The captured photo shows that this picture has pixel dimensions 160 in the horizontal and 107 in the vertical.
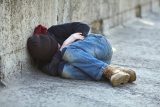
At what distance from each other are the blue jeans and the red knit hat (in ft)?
0.56

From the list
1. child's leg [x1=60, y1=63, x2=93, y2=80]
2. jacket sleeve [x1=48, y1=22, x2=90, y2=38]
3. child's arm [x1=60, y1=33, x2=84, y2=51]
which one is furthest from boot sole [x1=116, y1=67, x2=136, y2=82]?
jacket sleeve [x1=48, y1=22, x2=90, y2=38]

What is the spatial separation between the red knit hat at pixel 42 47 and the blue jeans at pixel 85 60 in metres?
0.17

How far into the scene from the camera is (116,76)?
13.8 ft

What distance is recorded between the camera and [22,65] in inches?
179

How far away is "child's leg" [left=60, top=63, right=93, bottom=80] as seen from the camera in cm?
448

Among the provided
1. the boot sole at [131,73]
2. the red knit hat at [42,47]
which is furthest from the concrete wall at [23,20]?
the boot sole at [131,73]

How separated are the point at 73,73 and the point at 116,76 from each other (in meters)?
0.49

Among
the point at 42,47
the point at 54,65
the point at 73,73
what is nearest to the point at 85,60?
the point at 73,73

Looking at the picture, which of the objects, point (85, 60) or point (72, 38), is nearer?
point (85, 60)

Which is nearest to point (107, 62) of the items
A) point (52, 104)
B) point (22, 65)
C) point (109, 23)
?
point (22, 65)

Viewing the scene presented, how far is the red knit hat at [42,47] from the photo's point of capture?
4.54 m

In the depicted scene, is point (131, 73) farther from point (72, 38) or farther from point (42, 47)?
point (42, 47)

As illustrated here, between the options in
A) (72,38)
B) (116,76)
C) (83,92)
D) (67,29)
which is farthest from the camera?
(67,29)

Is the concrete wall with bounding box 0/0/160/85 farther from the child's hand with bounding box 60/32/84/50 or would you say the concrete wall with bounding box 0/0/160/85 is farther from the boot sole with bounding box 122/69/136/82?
the boot sole with bounding box 122/69/136/82
